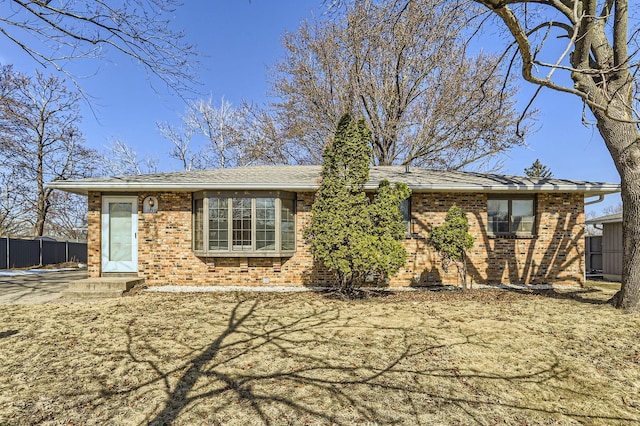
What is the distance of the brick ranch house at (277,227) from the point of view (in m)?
8.13

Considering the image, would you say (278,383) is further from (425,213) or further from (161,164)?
(161,164)

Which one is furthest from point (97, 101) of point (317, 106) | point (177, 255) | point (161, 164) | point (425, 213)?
point (161, 164)

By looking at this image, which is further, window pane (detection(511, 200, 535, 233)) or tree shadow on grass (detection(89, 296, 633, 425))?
window pane (detection(511, 200, 535, 233))

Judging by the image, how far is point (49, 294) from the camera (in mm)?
7734

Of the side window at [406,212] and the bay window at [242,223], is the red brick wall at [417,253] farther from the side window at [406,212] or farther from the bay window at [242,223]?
the bay window at [242,223]

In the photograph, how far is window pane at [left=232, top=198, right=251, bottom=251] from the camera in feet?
26.7

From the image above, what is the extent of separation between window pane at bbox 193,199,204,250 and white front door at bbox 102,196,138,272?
1.50m

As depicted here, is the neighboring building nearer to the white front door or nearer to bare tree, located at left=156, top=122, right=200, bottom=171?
the white front door

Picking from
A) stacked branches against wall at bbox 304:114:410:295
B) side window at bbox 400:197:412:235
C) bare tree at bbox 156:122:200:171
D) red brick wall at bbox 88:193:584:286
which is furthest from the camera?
bare tree at bbox 156:122:200:171

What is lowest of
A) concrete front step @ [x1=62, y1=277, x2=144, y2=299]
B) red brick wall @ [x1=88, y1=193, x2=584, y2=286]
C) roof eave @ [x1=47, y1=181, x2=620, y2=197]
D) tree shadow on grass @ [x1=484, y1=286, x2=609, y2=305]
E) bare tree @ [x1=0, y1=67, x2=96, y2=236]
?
tree shadow on grass @ [x1=484, y1=286, x2=609, y2=305]

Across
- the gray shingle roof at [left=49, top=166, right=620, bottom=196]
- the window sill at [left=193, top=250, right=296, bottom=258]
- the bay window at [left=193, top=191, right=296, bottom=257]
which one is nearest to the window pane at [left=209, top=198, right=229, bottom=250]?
the bay window at [left=193, top=191, right=296, bottom=257]

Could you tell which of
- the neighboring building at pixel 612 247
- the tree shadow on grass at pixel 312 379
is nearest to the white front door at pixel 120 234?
the tree shadow on grass at pixel 312 379

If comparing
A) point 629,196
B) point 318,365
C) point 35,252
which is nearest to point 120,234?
point 318,365

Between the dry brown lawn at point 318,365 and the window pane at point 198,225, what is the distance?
233 centimetres
